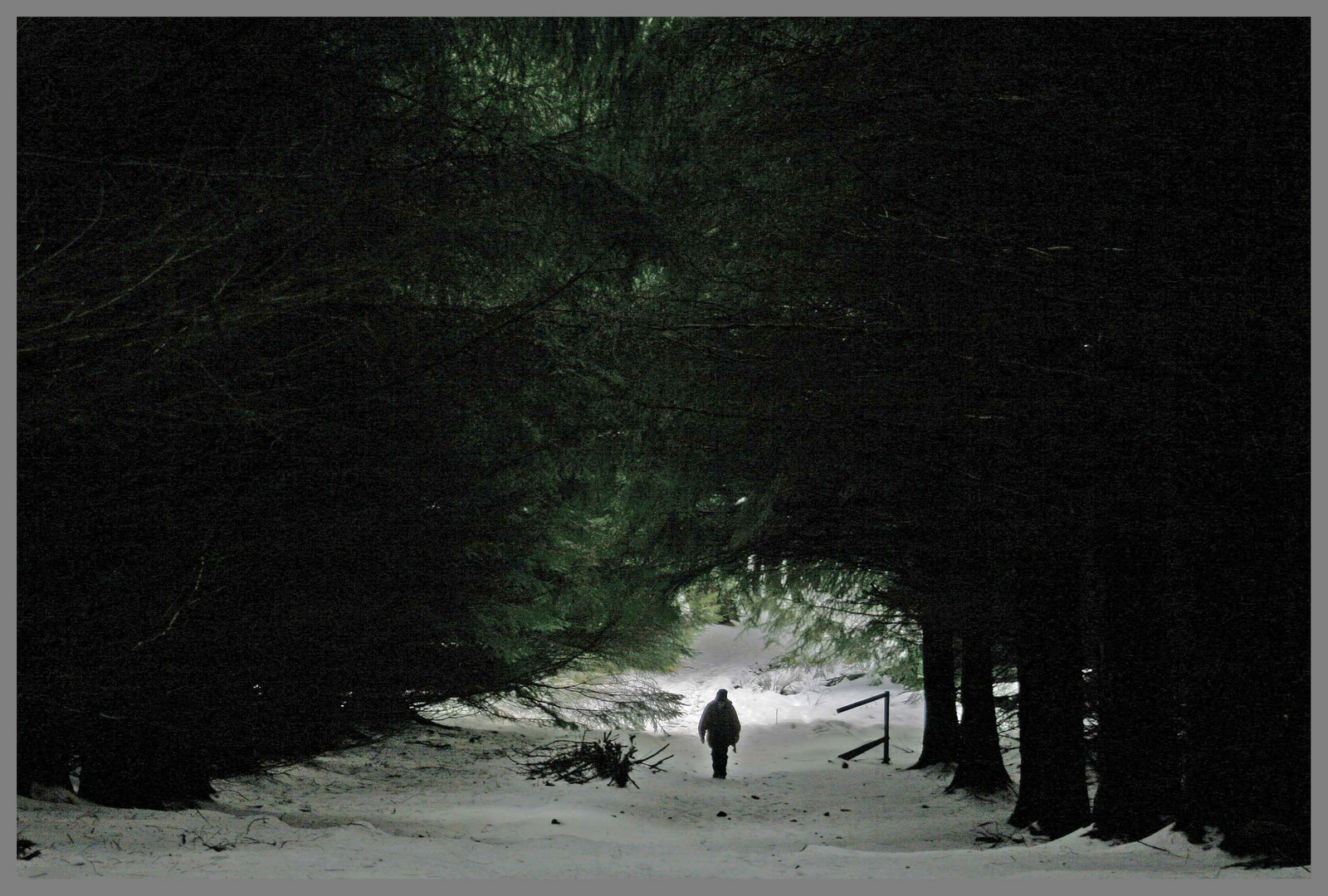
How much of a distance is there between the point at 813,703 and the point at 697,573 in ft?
55.0

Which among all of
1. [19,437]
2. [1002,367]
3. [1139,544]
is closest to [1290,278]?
[1002,367]

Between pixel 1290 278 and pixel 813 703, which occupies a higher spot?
pixel 1290 278

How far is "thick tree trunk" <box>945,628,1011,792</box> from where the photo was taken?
12.3m

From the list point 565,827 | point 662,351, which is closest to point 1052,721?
point 565,827

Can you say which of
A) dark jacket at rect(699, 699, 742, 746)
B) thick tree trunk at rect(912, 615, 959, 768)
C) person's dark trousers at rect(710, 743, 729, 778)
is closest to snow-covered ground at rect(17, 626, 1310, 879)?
person's dark trousers at rect(710, 743, 729, 778)

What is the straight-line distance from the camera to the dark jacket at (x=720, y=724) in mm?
14734

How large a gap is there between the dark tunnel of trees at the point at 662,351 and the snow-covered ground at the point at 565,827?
577mm

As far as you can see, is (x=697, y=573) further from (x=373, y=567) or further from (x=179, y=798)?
(x=179, y=798)

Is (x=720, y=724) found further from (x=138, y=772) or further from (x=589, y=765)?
(x=138, y=772)

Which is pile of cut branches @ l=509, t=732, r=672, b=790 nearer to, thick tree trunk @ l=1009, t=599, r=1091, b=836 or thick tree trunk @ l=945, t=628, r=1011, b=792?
thick tree trunk @ l=945, t=628, r=1011, b=792

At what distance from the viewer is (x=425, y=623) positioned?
8516 mm

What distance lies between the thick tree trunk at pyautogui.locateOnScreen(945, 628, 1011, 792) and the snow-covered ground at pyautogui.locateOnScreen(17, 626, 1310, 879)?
404 millimetres

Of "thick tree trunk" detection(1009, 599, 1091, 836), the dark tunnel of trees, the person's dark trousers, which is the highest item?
the dark tunnel of trees

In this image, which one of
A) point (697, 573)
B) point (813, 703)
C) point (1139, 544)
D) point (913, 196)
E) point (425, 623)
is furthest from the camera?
point (813, 703)
